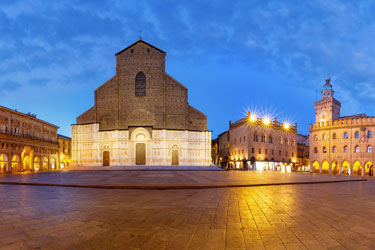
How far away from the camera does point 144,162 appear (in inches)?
1839

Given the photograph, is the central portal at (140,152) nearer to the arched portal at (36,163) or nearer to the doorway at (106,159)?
the doorway at (106,159)

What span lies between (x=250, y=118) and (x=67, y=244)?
50374 millimetres

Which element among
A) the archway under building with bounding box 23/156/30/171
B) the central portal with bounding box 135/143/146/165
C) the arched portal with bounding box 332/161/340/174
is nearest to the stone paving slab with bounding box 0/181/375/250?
the central portal with bounding box 135/143/146/165

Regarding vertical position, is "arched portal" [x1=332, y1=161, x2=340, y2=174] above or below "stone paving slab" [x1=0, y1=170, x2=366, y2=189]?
below

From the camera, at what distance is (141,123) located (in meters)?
47.4

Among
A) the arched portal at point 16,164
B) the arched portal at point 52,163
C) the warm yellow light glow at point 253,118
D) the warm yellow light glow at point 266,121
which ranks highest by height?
the warm yellow light glow at point 253,118

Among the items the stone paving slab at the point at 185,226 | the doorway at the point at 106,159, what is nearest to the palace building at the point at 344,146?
the doorway at the point at 106,159

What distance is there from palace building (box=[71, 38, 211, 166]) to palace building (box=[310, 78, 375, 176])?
23115 mm

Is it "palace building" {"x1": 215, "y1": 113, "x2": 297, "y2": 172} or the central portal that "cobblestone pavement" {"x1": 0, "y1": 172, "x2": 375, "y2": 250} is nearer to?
the central portal

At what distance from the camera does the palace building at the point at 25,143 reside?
42.3 m

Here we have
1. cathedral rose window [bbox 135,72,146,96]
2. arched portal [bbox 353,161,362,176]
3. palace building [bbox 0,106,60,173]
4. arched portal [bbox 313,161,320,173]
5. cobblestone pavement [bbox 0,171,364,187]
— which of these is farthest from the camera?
arched portal [bbox 313,161,320,173]

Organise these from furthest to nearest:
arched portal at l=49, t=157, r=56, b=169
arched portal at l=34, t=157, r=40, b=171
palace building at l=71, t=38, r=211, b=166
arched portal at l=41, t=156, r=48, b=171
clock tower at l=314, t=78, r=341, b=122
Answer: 1. clock tower at l=314, t=78, r=341, b=122
2. arched portal at l=49, t=157, r=56, b=169
3. arched portal at l=41, t=156, r=48, b=171
4. arched portal at l=34, t=157, r=40, b=171
5. palace building at l=71, t=38, r=211, b=166

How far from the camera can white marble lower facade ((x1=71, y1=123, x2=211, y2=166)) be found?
46.5 meters

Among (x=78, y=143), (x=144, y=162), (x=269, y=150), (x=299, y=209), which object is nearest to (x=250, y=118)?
(x=269, y=150)
